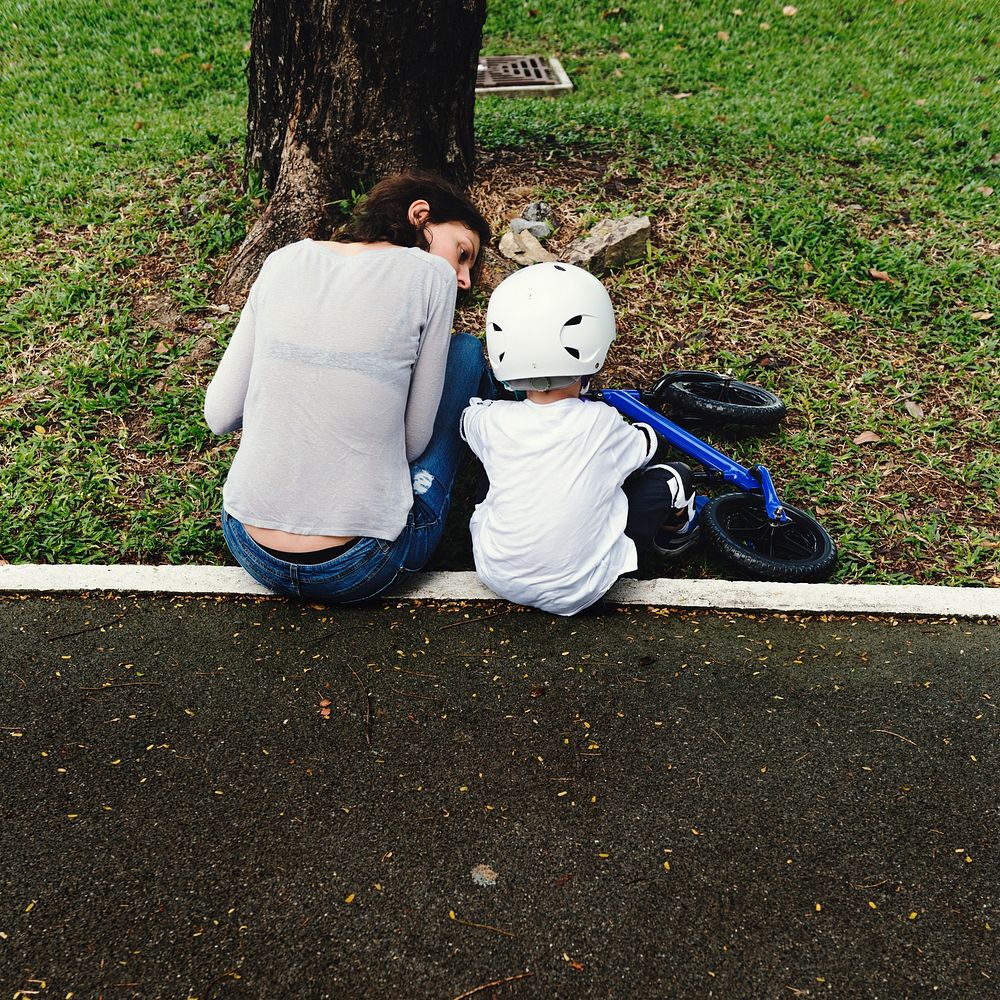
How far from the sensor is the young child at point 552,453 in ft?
9.60

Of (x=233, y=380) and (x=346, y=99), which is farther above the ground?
(x=346, y=99)

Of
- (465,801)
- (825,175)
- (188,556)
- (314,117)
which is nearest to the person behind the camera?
(465,801)

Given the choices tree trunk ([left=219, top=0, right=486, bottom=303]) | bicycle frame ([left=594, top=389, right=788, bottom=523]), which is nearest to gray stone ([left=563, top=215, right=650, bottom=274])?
tree trunk ([left=219, top=0, right=486, bottom=303])

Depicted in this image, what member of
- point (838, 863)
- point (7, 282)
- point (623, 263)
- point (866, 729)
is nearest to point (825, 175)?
point (623, 263)

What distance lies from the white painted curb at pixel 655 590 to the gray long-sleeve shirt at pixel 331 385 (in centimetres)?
53

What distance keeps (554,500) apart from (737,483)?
3.52ft

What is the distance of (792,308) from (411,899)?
378 centimetres

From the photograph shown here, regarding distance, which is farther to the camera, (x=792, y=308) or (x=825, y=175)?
(x=825, y=175)

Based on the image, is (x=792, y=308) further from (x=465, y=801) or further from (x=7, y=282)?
(x=7, y=282)

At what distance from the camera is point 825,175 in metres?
5.55

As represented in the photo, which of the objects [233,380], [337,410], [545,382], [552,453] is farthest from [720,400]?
[233,380]

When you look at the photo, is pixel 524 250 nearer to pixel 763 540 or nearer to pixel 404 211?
pixel 404 211

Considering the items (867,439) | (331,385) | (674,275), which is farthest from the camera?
(674,275)

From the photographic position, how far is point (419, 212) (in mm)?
3277
